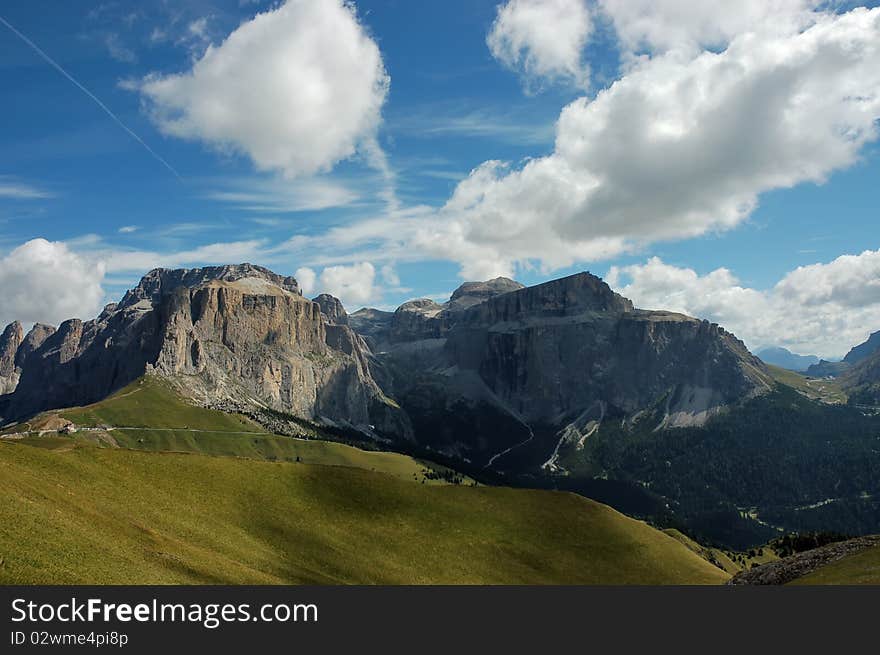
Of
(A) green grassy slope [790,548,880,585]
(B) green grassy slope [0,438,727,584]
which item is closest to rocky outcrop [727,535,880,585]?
(A) green grassy slope [790,548,880,585]

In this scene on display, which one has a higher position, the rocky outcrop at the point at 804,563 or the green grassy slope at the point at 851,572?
the green grassy slope at the point at 851,572

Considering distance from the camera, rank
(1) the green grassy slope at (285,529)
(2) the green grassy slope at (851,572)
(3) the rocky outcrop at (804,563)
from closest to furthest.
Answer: (1) the green grassy slope at (285,529), (2) the green grassy slope at (851,572), (3) the rocky outcrop at (804,563)

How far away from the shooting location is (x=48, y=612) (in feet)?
123

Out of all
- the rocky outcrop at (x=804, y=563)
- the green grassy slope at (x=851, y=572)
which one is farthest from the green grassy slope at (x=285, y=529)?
the green grassy slope at (x=851, y=572)

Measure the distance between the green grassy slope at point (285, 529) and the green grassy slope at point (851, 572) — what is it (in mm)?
28287

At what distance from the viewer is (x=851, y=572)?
63.2 meters

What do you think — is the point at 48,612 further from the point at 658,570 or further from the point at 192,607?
the point at 658,570

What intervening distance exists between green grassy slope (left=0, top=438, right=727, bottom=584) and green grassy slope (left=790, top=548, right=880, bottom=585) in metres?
28.3

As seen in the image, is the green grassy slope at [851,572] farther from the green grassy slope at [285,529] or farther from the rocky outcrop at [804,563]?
the green grassy slope at [285,529]

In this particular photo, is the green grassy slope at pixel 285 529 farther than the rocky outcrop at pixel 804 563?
No

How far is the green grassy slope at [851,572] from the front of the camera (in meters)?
58.8

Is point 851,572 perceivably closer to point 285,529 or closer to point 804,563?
point 804,563

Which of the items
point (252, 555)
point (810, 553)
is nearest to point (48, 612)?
point (252, 555)

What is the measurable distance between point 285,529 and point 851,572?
68.1m
